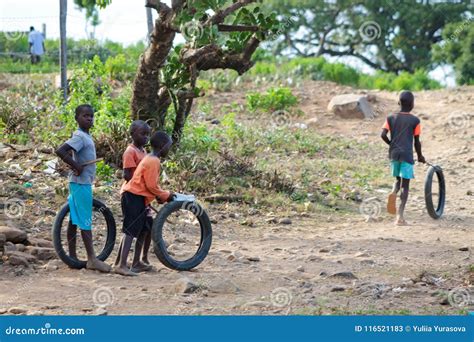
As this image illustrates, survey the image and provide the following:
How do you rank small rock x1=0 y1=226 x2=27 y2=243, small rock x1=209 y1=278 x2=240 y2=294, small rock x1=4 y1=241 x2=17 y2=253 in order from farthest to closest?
small rock x1=0 y1=226 x2=27 y2=243
small rock x1=4 y1=241 x2=17 y2=253
small rock x1=209 y1=278 x2=240 y2=294

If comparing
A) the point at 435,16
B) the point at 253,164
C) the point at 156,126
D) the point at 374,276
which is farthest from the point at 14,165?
the point at 435,16

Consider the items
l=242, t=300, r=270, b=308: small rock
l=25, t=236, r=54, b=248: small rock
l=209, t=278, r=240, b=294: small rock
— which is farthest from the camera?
l=25, t=236, r=54, b=248: small rock

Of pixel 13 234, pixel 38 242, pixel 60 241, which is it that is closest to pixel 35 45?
pixel 38 242

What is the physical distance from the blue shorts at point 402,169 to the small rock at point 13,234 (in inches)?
162

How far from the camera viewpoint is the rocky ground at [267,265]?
641 centimetres

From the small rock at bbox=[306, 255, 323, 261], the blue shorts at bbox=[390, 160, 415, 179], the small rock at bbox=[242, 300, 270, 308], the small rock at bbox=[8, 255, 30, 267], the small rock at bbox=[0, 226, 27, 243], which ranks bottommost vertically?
the small rock at bbox=[242, 300, 270, 308]

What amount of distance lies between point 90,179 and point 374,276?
2.44 m

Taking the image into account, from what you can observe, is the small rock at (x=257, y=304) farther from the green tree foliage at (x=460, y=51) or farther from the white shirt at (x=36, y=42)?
the green tree foliage at (x=460, y=51)

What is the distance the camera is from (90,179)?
719 centimetres

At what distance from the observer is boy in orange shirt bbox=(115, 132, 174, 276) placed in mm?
7152

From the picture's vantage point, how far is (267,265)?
7.88m

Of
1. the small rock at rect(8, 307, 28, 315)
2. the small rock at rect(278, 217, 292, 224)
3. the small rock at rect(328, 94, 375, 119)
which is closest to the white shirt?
the small rock at rect(328, 94, 375, 119)

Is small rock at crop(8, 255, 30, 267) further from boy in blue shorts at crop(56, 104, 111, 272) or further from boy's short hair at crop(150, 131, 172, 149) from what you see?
boy's short hair at crop(150, 131, 172, 149)

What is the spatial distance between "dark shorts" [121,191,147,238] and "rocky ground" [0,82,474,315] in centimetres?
37
